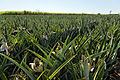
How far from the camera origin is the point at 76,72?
0.78 meters

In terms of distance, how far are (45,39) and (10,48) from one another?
413mm

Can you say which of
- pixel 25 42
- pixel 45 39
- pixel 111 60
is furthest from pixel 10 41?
pixel 111 60

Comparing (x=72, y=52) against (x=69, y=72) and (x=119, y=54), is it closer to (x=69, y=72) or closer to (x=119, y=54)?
(x=69, y=72)

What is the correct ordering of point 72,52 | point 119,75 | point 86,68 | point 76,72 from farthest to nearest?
point 119,75 → point 72,52 → point 76,72 → point 86,68

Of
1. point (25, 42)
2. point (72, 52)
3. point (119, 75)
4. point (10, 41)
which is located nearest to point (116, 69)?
point (119, 75)

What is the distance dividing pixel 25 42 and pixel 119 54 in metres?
1.00

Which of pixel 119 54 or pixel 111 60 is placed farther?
pixel 119 54

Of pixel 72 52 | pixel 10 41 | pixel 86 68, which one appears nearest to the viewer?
pixel 86 68

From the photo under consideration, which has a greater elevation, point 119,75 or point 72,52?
point 72,52

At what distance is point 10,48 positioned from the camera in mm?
1166

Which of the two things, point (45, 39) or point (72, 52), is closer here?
point (72, 52)

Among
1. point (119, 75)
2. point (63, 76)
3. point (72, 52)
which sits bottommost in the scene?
point (119, 75)

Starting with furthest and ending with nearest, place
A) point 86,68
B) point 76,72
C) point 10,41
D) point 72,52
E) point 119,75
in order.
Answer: point 10,41 → point 119,75 → point 72,52 → point 76,72 → point 86,68

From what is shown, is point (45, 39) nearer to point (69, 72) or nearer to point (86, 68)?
point (69, 72)
